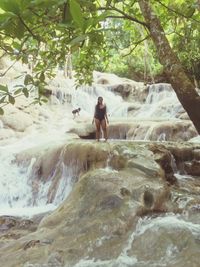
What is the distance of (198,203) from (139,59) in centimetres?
1952

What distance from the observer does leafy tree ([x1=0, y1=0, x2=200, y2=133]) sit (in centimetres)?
118

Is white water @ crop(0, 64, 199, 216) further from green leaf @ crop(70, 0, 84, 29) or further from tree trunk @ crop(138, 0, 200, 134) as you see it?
green leaf @ crop(70, 0, 84, 29)

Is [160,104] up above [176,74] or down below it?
below

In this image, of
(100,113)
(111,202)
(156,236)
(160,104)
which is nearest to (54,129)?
(160,104)

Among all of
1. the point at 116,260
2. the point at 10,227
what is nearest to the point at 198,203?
the point at 116,260

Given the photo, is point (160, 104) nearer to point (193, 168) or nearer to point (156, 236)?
point (193, 168)

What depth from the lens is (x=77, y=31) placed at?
161 cm

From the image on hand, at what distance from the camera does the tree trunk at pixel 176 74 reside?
2.69 m

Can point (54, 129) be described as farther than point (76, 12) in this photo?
→ Yes

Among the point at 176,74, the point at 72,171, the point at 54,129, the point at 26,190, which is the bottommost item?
the point at 26,190

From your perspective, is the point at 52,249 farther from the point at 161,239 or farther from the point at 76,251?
the point at 161,239

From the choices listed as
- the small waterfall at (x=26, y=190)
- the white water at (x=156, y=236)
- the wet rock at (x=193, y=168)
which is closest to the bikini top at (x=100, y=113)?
the small waterfall at (x=26, y=190)

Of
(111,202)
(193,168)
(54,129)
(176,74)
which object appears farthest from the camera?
(54,129)

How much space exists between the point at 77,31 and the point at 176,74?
4.55ft
